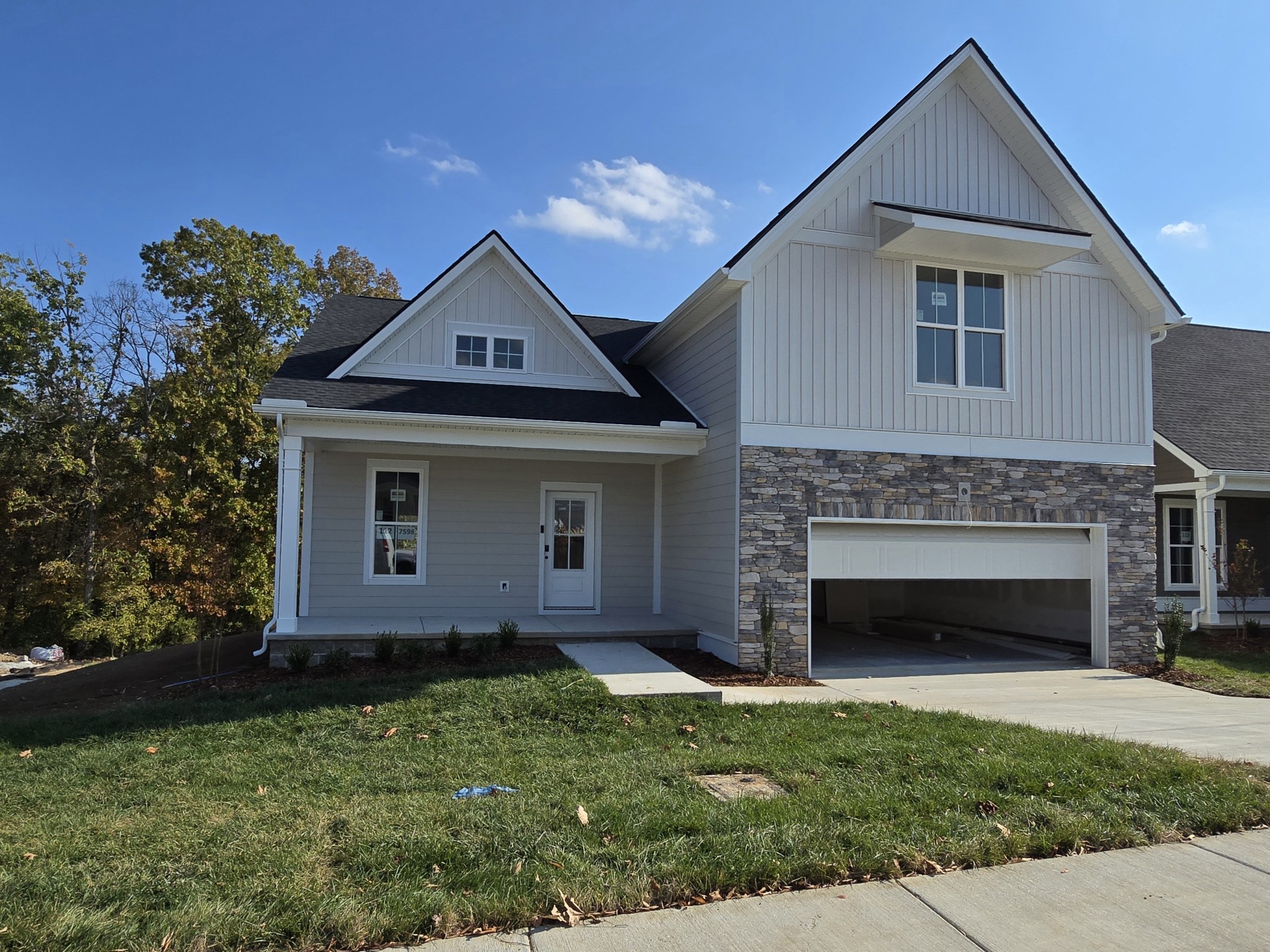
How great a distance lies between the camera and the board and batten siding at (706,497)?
1078 cm

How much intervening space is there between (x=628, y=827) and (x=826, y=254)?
844cm

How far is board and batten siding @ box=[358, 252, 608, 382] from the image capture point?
510 inches

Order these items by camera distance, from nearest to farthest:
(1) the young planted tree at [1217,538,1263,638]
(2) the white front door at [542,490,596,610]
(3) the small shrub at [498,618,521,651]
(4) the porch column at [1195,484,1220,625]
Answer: (3) the small shrub at [498,618,521,651]
(2) the white front door at [542,490,596,610]
(4) the porch column at [1195,484,1220,625]
(1) the young planted tree at [1217,538,1263,638]

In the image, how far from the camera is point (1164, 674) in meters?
11.3

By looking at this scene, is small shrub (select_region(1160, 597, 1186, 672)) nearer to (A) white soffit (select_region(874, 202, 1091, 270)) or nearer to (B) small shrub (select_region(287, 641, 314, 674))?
(A) white soffit (select_region(874, 202, 1091, 270))

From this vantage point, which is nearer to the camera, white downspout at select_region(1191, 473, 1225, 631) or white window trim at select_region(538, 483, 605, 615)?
white window trim at select_region(538, 483, 605, 615)

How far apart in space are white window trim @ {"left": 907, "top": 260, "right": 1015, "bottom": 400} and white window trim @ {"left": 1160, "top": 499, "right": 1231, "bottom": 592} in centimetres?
664

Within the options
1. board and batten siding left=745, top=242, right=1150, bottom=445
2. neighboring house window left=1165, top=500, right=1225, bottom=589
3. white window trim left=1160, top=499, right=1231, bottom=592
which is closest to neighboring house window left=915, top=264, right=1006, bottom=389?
board and batten siding left=745, top=242, right=1150, bottom=445

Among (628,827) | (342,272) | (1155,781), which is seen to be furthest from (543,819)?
(342,272)

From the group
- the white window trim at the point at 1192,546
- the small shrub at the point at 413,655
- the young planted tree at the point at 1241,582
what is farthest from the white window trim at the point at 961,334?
the small shrub at the point at 413,655

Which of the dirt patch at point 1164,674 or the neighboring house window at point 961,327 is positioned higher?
the neighboring house window at point 961,327

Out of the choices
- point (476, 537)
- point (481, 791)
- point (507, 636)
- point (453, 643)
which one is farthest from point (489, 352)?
point (481, 791)

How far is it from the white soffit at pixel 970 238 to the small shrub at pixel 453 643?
24.3ft

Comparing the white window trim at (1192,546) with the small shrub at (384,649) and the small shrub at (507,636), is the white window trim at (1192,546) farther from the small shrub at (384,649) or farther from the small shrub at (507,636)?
the small shrub at (384,649)
